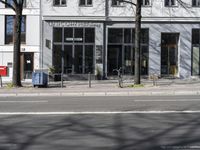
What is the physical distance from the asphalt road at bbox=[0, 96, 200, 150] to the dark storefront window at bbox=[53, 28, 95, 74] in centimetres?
2265

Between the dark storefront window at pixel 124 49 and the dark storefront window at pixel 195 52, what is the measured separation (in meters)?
3.77

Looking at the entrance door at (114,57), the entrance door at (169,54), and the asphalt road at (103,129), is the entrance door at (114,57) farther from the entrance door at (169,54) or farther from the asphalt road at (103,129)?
the asphalt road at (103,129)

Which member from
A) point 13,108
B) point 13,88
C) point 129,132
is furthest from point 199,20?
point 129,132

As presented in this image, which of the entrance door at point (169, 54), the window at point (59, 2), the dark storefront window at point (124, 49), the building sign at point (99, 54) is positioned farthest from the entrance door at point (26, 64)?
the entrance door at point (169, 54)

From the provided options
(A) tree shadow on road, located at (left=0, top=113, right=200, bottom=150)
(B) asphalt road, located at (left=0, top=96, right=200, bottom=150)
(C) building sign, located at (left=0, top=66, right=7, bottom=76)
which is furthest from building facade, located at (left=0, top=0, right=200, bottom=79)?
(A) tree shadow on road, located at (left=0, top=113, right=200, bottom=150)

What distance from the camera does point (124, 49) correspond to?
3866cm

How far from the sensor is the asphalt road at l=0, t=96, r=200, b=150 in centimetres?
894

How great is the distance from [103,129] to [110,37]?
28192mm

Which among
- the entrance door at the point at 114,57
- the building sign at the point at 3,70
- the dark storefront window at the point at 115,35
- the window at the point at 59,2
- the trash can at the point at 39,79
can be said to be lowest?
the trash can at the point at 39,79

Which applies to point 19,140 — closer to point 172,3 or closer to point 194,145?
point 194,145

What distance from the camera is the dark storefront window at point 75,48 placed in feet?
125

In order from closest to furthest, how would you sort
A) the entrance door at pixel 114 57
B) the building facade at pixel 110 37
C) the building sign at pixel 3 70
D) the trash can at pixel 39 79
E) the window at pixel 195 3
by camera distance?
the trash can at pixel 39 79 < the building sign at pixel 3 70 < the building facade at pixel 110 37 < the entrance door at pixel 114 57 < the window at pixel 195 3

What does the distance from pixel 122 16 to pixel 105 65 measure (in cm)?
411

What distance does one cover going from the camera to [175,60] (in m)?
39.3
